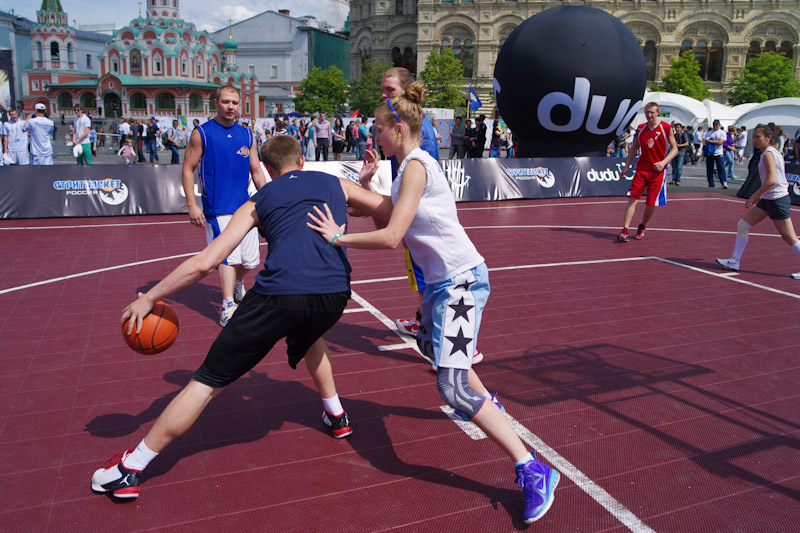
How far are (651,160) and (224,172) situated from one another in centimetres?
714

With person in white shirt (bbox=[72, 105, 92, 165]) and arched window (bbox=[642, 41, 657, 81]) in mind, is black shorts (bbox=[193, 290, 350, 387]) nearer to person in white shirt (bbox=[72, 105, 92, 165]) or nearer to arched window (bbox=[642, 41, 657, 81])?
person in white shirt (bbox=[72, 105, 92, 165])

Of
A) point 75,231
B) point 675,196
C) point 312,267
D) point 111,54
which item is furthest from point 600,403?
point 111,54

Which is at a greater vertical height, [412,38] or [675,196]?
[412,38]

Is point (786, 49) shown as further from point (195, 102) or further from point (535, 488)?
point (535, 488)

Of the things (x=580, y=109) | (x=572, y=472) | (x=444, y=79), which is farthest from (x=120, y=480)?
(x=444, y=79)

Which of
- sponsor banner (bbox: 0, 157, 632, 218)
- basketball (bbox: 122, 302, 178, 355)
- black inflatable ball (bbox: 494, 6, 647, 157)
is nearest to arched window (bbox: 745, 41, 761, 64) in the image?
black inflatable ball (bbox: 494, 6, 647, 157)

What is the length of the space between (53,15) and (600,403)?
98958mm

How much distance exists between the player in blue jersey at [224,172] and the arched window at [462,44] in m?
66.8

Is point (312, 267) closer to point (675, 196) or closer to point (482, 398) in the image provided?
point (482, 398)

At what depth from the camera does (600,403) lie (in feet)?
14.3

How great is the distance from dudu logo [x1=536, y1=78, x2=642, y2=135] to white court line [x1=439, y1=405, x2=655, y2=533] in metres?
13.2

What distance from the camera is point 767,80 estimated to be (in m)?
55.4

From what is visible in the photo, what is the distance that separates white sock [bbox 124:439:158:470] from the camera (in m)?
3.11

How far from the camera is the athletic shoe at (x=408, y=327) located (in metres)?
5.65
